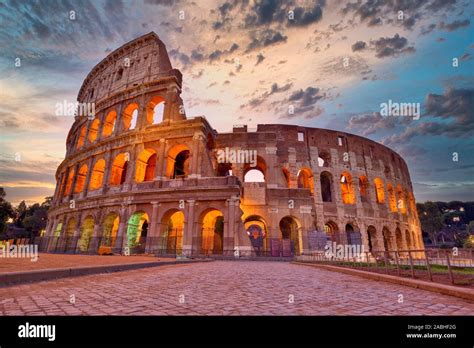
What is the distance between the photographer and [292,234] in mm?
22250

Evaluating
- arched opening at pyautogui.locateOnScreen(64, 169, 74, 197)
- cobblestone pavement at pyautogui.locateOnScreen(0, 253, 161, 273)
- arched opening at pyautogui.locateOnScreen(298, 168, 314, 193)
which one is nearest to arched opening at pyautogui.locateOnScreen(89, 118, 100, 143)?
arched opening at pyautogui.locateOnScreen(64, 169, 74, 197)

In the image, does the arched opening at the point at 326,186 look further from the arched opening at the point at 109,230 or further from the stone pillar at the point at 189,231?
the arched opening at the point at 109,230

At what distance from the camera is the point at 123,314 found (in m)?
2.63

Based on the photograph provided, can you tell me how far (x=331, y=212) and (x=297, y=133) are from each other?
9.04 metres

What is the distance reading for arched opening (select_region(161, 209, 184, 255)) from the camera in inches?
706

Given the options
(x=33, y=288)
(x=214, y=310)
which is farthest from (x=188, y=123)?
(x=214, y=310)

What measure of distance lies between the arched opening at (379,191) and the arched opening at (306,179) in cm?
840

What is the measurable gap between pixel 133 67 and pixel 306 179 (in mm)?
22794

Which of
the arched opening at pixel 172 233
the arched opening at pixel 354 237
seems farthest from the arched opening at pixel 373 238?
the arched opening at pixel 172 233

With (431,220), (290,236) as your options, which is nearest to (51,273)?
(290,236)

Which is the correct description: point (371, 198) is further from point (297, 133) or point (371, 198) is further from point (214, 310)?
point (214, 310)

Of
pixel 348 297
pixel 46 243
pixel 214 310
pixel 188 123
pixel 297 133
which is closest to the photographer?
pixel 214 310

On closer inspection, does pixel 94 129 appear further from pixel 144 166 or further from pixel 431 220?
pixel 431 220
